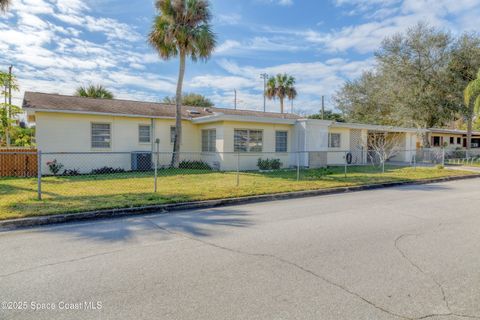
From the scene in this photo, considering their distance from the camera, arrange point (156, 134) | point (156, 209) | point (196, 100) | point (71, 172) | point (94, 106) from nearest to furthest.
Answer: point (156, 209)
point (71, 172)
point (94, 106)
point (156, 134)
point (196, 100)

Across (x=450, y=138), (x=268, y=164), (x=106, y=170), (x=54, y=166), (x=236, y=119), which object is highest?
(x=450, y=138)

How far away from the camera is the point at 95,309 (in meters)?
2.93

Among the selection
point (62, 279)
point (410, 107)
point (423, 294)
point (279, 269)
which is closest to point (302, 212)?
point (279, 269)

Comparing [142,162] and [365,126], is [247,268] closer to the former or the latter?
[142,162]

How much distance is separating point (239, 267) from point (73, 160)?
1409cm

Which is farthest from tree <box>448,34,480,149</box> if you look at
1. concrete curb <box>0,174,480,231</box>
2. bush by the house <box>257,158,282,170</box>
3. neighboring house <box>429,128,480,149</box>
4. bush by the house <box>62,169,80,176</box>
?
bush by the house <box>62,169,80,176</box>

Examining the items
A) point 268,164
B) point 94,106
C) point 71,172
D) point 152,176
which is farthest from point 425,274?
point 94,106

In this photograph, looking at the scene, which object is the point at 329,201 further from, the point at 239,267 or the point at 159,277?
the point at 159,277

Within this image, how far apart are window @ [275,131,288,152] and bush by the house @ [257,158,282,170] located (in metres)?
1.14

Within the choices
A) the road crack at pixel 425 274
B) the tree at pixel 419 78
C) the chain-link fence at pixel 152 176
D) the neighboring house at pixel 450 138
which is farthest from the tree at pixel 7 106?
the neighboring house at pixel 450 138

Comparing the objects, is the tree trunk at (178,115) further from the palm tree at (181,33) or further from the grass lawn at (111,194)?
the grass lawn at (111,194)

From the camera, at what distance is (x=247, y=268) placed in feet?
12.7

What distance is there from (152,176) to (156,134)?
4432 mm

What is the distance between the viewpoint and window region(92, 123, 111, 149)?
15789mm
